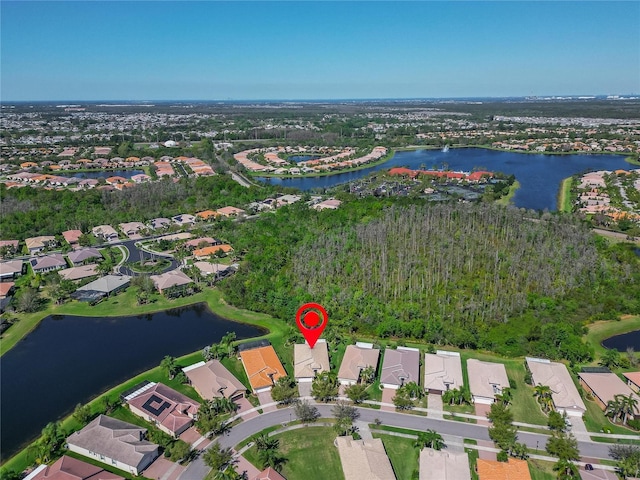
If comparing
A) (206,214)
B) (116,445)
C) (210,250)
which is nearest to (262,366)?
(116,445)

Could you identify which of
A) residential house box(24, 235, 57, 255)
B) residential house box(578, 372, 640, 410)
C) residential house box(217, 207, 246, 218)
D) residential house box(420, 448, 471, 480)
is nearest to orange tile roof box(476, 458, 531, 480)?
residential house box(420, 448, 471, 480)

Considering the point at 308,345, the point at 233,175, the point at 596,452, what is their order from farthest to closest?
the point at 233,175 < the point at 308,345 < the point at 596,452

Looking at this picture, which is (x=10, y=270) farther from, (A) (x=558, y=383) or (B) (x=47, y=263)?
(A) (x=558, y=383)

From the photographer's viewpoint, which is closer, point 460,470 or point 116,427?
point 460,470

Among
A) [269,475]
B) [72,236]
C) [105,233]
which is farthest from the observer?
[105,233]

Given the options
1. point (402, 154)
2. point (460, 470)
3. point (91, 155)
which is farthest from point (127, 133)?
point (460, 470)

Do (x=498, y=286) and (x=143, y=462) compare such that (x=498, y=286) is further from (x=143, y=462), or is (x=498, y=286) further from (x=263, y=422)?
(x=143, y=462)

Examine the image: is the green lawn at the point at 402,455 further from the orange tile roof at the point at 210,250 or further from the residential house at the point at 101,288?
the orange tile roof at the point at 210,250
